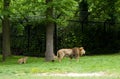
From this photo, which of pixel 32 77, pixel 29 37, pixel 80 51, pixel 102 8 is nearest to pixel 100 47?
pixel 102 8

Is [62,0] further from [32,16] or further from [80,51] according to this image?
[32,16]

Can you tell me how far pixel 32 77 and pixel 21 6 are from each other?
30.8 ft

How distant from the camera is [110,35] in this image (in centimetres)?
3019

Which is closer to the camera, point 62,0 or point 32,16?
point 62,0

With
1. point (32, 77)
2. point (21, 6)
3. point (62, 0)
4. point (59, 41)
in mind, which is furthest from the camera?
point (59, 41)

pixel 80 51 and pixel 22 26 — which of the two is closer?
pixel 80 51

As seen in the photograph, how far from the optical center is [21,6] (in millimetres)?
22953

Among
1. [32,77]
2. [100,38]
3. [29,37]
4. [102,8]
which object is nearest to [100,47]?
[100,38]

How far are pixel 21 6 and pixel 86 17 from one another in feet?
27.5

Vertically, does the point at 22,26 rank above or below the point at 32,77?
above

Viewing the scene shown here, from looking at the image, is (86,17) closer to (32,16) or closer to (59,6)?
(32,16)

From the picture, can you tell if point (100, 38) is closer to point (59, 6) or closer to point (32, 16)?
point (32, 16)

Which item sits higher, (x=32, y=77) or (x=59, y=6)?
(x=59, y=6)

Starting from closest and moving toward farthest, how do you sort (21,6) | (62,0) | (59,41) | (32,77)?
(32,77)
(62,0)
(21,6)
(59,41)
